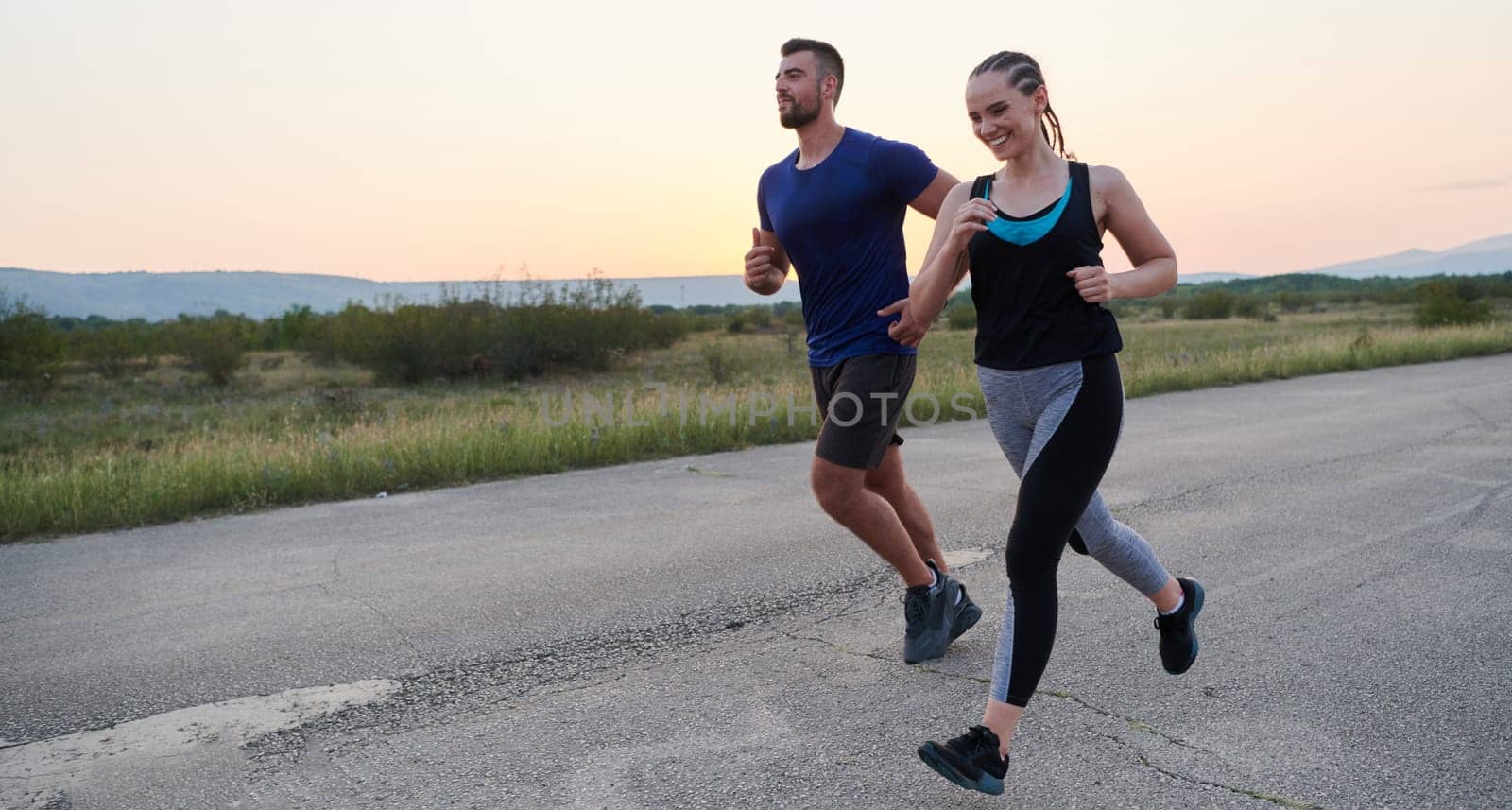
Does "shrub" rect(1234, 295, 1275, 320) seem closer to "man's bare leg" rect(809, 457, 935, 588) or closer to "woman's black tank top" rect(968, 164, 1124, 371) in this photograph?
"man's bare leg" rect(809, 457, 935, 588)

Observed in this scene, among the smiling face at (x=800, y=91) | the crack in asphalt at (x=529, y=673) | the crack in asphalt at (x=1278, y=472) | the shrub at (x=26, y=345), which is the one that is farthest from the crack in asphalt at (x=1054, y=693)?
the shrub at (x=26, y=345)

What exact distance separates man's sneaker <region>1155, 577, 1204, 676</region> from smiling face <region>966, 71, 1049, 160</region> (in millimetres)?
1457

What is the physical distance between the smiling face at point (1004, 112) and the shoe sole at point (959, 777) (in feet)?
5.25

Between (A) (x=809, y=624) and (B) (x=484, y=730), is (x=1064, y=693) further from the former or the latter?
(B) (x=484, y=730)

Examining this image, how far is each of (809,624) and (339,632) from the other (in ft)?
6.44

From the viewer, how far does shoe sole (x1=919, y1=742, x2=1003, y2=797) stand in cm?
284

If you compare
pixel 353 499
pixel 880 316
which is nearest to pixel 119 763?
pixel 880 316

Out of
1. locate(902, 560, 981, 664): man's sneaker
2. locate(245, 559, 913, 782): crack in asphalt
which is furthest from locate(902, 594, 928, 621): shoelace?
locate(245, 559, 913, 782): crack in asphalt

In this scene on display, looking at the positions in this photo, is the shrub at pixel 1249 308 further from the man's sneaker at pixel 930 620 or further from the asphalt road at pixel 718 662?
the man's sneaker at pixel 930 620

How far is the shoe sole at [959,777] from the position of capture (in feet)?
9.32

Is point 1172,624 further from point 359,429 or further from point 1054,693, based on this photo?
point 359,429

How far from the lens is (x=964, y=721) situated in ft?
11.4

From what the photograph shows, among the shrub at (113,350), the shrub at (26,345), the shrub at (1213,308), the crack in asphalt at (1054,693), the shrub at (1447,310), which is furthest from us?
the shrub at (1213,308)

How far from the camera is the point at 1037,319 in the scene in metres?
3.02
